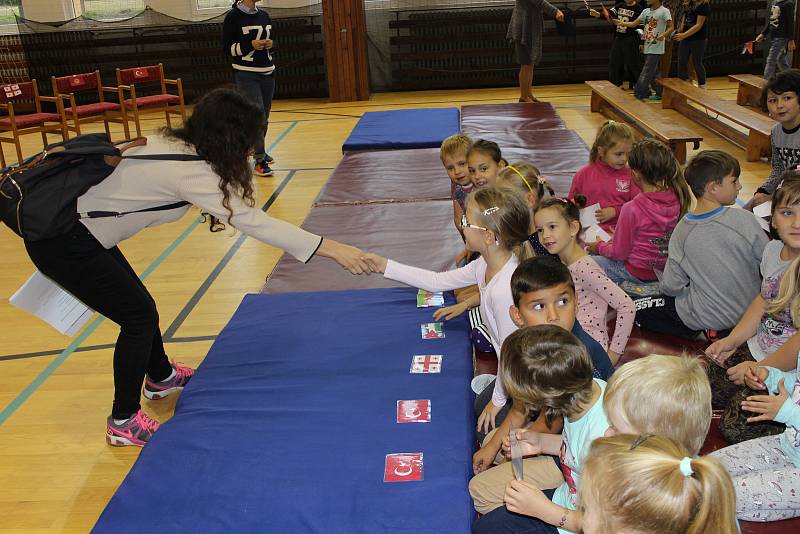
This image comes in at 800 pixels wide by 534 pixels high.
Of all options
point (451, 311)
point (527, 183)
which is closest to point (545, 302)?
point (451, 311)

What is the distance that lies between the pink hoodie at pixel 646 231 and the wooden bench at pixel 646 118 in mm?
2798

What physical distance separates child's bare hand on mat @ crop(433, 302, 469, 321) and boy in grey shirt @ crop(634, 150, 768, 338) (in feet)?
3.26

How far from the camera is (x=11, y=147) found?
33.0 feet

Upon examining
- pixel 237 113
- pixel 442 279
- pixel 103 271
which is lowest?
pixel 442 279

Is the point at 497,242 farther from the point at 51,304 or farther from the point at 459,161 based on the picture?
the point at 51,304

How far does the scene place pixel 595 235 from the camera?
14.1 feet

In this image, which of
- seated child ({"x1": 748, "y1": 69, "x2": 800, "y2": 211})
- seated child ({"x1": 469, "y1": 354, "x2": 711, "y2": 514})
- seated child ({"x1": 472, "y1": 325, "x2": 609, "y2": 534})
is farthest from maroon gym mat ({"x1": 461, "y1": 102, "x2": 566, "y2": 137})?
seated child ({"x1": 469, "y1": 354, "x2": 711, "y2": 514})

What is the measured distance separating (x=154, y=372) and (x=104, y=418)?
326mm

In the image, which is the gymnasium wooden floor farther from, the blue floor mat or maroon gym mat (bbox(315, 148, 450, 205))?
the blue floor mat

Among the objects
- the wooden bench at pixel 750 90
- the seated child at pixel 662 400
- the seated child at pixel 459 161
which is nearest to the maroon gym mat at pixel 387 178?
the seated child at pixel 459 161

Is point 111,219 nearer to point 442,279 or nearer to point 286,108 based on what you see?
point 442,279

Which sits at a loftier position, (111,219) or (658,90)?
(111,219)

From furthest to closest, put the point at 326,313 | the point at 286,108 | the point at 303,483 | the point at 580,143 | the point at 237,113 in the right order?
1. the point at 286,108
2. the point at 580,143
3. the point at 326,313
4. the point at 237,113
5. the point at 303,483

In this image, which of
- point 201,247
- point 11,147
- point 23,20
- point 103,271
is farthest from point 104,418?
point 23,20
